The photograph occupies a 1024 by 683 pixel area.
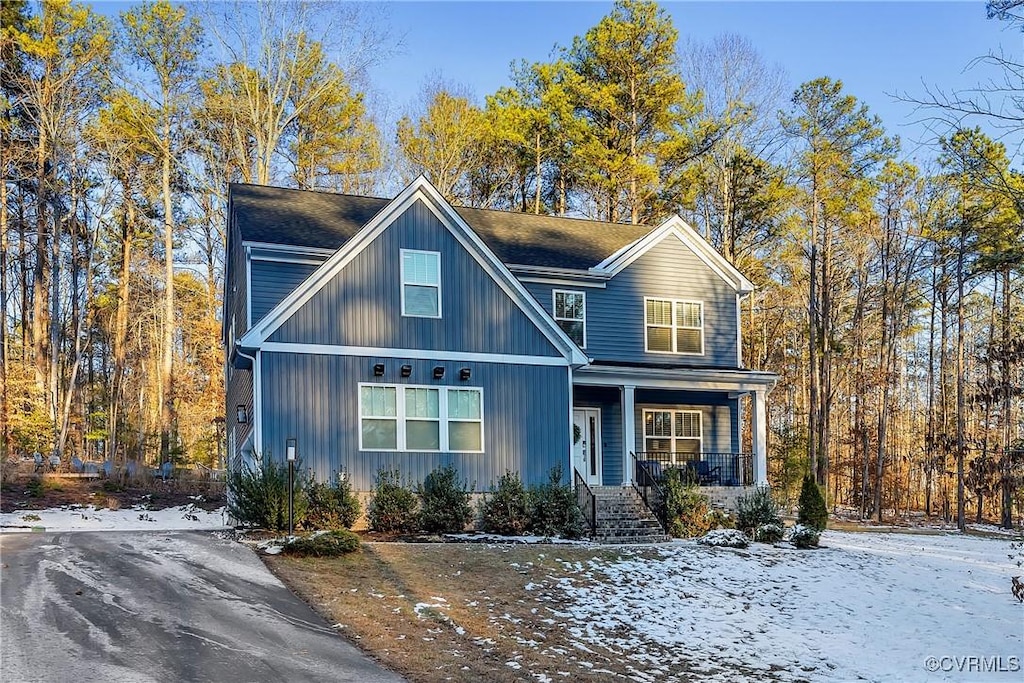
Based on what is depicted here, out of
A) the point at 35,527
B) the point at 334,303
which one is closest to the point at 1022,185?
the point at 334,303

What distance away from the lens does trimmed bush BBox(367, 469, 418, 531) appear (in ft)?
55.1

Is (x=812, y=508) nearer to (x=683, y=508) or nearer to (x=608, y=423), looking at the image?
(x=683, y=508)

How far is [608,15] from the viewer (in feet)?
125

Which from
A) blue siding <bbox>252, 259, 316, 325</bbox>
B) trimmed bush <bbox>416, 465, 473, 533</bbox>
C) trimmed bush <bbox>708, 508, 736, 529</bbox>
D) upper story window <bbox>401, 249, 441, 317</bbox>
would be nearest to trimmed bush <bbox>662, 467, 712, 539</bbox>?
trimmed bush <bbox>708, 508, 736, 529</bbox>

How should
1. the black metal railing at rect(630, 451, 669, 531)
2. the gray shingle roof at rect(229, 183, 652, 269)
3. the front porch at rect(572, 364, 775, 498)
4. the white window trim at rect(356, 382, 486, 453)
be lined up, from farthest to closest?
the front porch at rect(572, 364, 775, 498) → the gray shingle roof at rect(229, 183, 652, 269) → the black metal railing at rect(630, 451, 669, 531) → the white window trim at rect(356, 382, 486, 453)

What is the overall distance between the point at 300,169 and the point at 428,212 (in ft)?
60.9

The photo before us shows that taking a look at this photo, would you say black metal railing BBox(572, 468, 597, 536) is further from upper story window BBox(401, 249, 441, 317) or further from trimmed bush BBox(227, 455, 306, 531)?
trimmed bush BBox(227, 455, 306, 531)

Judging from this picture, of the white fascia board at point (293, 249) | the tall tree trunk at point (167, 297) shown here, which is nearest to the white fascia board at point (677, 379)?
the white fascia board at point (293, 249)

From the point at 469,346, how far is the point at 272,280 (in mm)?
4309

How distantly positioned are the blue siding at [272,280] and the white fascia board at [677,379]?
6.46m

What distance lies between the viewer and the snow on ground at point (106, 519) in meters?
18.4

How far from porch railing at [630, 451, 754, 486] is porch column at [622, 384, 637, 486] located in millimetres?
201

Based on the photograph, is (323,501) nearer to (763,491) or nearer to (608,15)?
(763,491)

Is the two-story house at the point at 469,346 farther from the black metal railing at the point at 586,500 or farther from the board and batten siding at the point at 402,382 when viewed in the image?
the black metal railing at the point at 586,500
